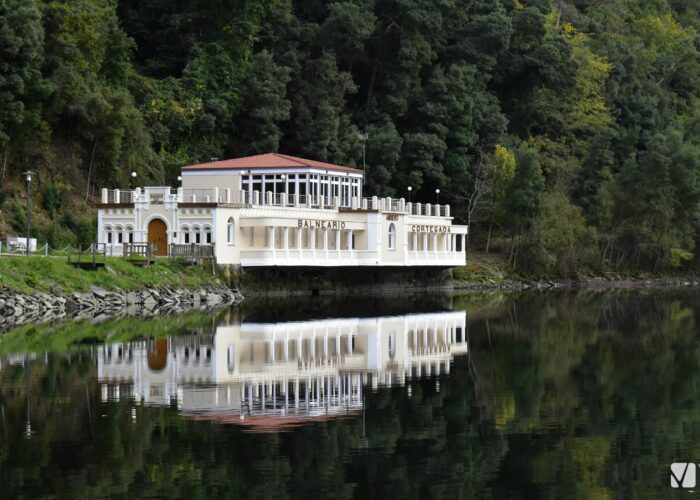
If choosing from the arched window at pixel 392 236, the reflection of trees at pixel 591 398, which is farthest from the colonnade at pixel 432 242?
the reflection of trees at pixel 591 398

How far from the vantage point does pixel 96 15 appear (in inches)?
3366

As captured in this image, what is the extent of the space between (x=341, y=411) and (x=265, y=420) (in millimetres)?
2382

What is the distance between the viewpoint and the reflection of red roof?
99.5 ft

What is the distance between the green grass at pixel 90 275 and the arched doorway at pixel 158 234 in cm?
423

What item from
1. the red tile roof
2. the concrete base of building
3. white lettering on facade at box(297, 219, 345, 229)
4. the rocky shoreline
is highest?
the red tile roof

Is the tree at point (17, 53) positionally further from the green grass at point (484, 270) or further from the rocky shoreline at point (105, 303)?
the green grass at point (484, 270)

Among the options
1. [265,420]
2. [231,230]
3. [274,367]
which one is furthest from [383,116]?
[265,420]

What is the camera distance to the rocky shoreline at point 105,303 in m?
58.0

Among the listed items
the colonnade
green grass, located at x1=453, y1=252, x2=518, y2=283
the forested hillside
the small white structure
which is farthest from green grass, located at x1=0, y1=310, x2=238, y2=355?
green grass, located at x1=453, y1=252, x2=518, y2=283

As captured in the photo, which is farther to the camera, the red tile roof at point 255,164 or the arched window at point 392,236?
the arched window at point 392,236

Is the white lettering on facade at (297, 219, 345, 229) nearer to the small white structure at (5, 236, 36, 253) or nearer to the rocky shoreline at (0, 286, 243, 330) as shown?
the rocky shoreline at (0, 286, 243, 330)

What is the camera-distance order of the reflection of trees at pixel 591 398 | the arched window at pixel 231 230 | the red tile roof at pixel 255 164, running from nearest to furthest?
the reflection of trees at pixel 591 398 → the arched window at pixel 231 230 → the red tile roof at pixel 255 164

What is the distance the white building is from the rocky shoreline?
4.62 m

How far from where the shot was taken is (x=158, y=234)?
79125 mm
